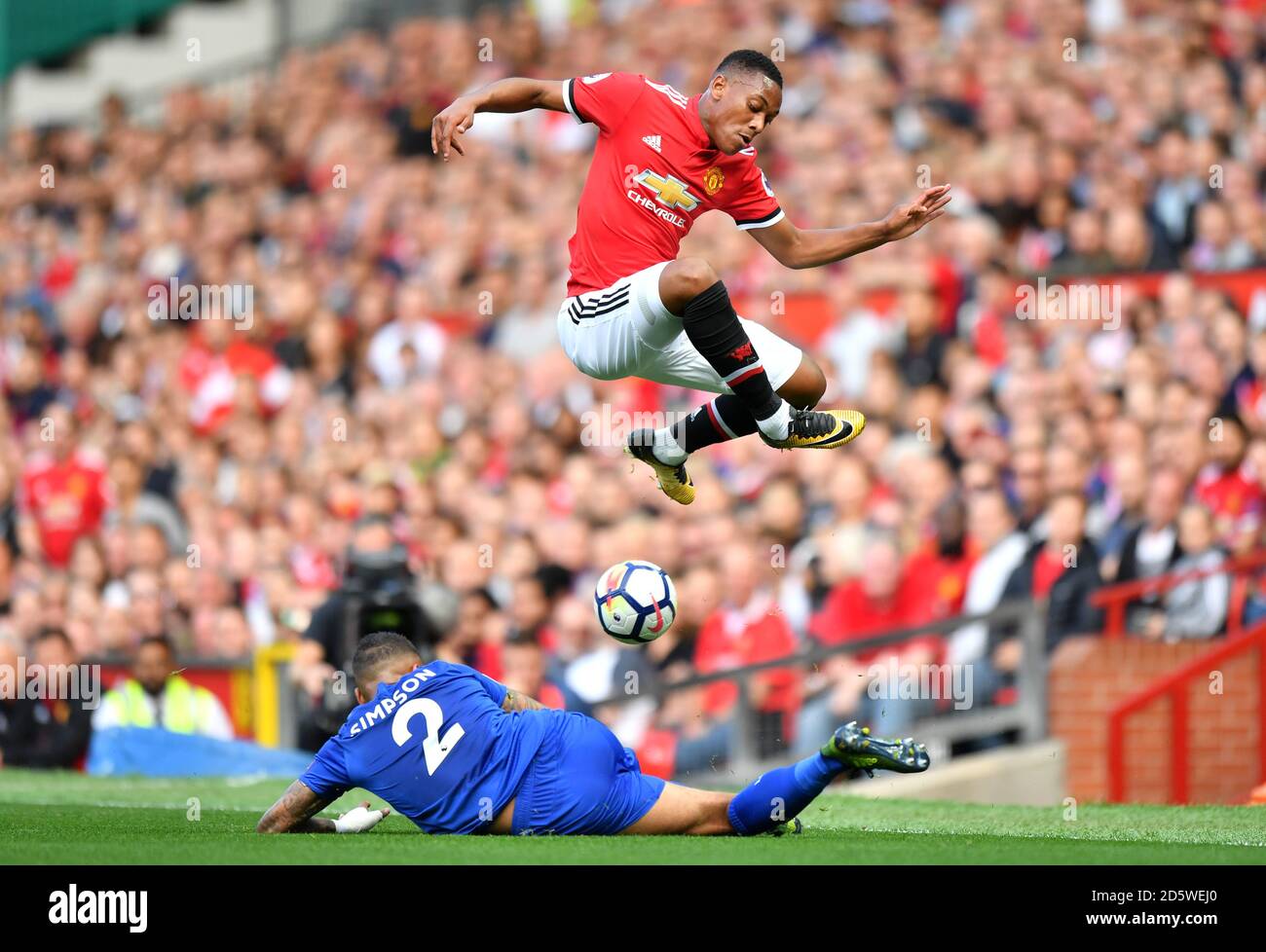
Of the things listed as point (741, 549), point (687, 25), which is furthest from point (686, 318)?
point (687, 25)

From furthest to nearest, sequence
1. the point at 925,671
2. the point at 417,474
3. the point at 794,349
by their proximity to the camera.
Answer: the point at 417,474 < the point at 925,671 < the point at 794,349

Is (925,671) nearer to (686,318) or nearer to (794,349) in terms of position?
(794,349)

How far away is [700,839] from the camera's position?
8.33 metres

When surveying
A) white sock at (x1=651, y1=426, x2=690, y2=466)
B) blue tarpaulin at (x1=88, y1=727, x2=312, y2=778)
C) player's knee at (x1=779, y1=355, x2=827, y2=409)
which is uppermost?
player's knee at (x1=779, y1=355, x2=827, y2=409)

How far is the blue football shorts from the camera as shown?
8.36 m

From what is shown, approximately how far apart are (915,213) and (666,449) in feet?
4.84

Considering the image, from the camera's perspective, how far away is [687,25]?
18.5 m

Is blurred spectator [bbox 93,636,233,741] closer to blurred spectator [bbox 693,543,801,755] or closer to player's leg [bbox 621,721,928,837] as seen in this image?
blurred spectator [bbox 693,543,801,755]

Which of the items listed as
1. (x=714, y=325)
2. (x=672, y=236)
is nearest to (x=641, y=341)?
(x=714, y=325)

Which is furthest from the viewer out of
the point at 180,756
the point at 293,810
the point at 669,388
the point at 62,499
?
the point at 62,499

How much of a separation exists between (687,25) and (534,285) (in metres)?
3.23

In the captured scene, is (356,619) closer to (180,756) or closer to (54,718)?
(180,756)

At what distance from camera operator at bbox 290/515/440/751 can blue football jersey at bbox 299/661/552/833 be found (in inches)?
133

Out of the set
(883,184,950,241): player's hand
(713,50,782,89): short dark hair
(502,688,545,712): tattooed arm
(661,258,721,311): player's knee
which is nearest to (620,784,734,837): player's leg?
(502,688,545,712): tattooed arm
